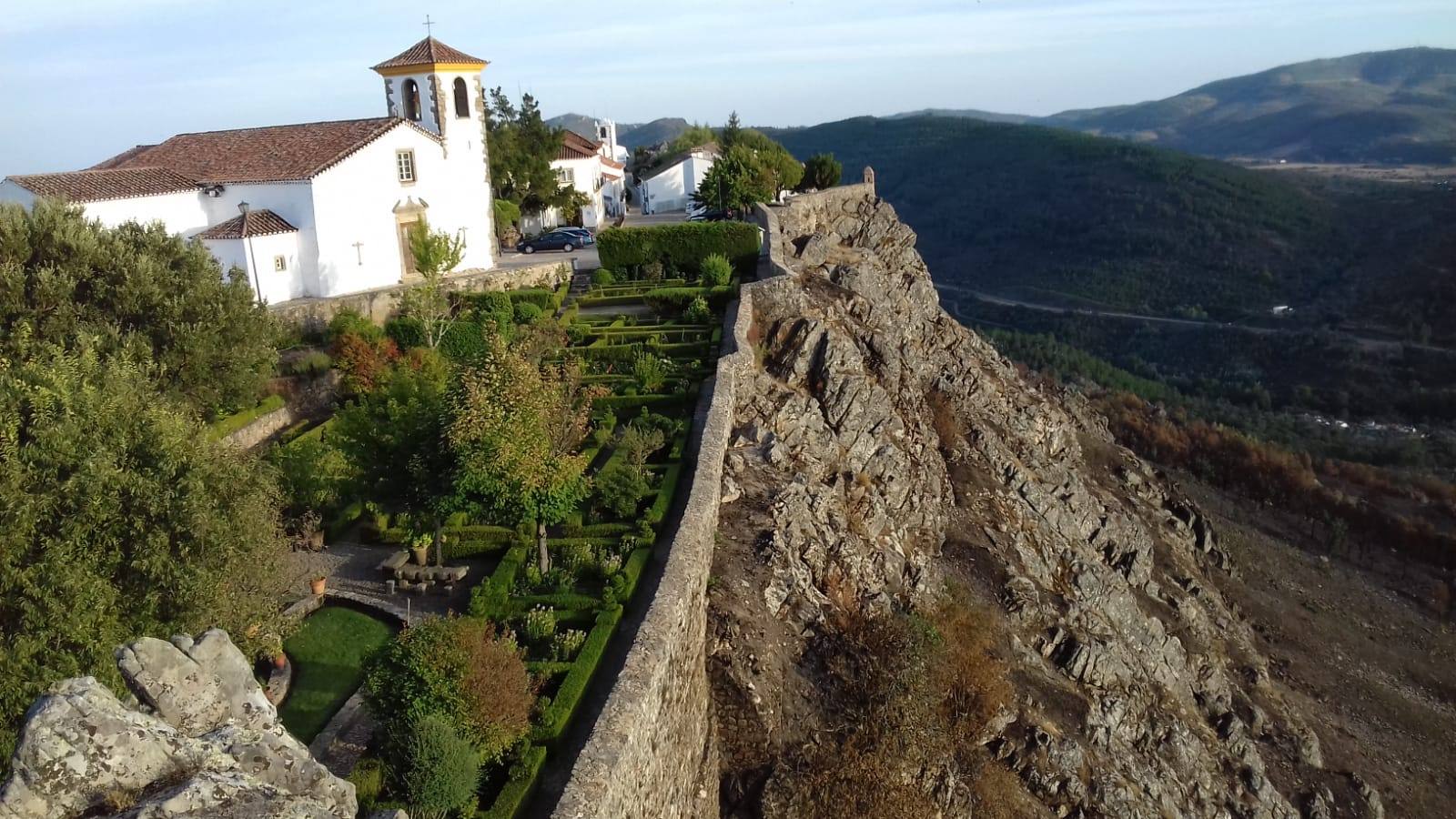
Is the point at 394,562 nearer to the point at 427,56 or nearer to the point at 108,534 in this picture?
the point at 108,534

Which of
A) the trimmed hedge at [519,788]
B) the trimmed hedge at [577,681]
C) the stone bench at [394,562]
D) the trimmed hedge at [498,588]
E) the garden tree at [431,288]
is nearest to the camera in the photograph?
the trimmed hedge at [519,788]

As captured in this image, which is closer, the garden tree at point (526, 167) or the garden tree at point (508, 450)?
the garden tree at point (508, 450)

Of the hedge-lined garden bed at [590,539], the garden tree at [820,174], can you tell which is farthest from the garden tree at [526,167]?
the hedge-lined garden bed at [590,539]

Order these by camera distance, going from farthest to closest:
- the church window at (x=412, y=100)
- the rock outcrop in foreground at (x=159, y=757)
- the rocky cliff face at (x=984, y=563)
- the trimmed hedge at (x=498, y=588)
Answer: the church window at (x=412, y=100)
the rocky cliff face at (x=984, y=563)
the trimmed hedge at (x=498, y=588)
the rock outcrop in foreground at (x=159, y=757)

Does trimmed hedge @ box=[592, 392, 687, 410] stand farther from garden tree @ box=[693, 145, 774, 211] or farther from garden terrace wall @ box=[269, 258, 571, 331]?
garden tree @ box=[693, 145, 774, 211]

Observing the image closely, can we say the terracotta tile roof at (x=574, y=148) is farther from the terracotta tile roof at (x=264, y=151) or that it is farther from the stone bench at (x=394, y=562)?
the stone bench at (x=394, y=562)

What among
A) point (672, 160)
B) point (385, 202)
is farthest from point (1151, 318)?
point (385, 202)
